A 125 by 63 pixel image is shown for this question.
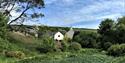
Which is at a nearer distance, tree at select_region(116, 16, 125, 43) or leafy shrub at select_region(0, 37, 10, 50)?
leafy shrub at select_region(0, 37, 10, 50)

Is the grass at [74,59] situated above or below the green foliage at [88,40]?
above

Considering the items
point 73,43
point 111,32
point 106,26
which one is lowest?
point 73,43

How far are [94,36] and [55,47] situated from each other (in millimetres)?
16857

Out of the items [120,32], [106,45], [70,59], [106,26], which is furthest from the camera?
[106,26]

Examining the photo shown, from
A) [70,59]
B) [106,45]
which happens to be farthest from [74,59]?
[106,45]

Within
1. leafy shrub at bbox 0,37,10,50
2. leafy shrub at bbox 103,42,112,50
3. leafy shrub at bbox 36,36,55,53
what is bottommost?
leafy shrub at bbox 103,42,112,50

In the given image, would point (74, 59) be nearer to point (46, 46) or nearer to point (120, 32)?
point (46, 46)

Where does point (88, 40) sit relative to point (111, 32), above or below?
below

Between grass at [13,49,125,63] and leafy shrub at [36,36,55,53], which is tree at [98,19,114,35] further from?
grass at [13,49,125,63]

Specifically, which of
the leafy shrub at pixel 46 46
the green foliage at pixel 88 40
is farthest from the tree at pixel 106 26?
the leafy shrub at pixel 46 46

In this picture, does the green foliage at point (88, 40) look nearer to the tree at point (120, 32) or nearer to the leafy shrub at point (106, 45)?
the leafy shrub at point (106, 45)

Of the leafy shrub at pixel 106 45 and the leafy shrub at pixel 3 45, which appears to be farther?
the leafy shrub at pixel 106 45

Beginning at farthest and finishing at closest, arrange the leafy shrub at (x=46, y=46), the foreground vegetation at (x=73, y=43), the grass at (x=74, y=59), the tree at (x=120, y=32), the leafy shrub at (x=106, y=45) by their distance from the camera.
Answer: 1. the tree at (x=120, y=32)
2. the leafy shrub at (x=106, y=45)
3. the leafy shrub at (x=46, y=46)
4. the foreground vegetation at (x=73, y=43)
5. the grass at (x=74, y=59)

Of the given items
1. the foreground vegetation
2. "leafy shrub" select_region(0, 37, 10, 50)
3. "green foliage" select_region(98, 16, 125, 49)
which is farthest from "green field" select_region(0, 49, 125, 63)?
"green foliage" select_region(98, 16, 125, 49)
